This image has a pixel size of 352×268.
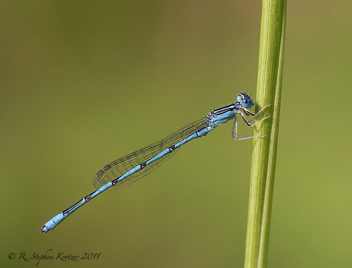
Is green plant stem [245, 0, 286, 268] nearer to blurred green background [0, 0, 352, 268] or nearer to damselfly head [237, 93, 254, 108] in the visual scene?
damselfly head [237, 93, 254, 108]

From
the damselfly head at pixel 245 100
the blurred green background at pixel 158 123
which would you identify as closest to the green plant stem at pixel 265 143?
the damselfly head at pixel 245 100

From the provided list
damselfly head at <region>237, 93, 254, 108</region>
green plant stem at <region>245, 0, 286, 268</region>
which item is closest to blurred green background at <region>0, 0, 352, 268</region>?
damselfly head at <region>237, 93, 254, 108</region>

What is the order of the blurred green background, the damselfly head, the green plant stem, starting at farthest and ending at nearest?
the blurred green background
the damselfly head
the green plant stem

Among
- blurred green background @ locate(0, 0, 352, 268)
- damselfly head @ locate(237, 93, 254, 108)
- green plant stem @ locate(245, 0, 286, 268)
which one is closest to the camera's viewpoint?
green plant stem @ locate(245, 0, 286, 268)

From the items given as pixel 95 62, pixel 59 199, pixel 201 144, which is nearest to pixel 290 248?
pixel 201 144

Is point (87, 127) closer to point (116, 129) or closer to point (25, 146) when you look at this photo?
point (116, 129)
